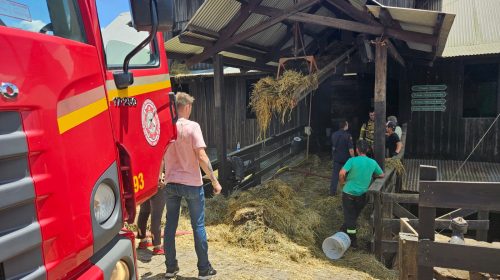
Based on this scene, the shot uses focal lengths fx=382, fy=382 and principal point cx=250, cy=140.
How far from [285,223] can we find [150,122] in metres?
3.61

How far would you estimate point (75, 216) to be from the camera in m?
1.61

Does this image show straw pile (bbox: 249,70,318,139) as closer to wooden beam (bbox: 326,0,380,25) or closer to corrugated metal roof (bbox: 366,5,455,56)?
wooden beam (bbox: 326,0,380,25)

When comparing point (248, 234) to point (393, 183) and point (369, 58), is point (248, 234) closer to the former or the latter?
point (393, 183)

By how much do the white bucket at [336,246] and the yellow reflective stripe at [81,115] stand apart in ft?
14.2

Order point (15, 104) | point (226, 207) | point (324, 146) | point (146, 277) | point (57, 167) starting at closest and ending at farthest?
point (15, 104), point (57, 167), point (146, 277), point (226, 207), point (324, 146)

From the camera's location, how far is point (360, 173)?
5.78m

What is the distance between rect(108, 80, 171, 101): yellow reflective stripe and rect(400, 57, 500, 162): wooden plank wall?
900 cm

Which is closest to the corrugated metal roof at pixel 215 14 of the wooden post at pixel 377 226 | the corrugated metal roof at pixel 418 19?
the corrugated metal roof at pixel 418 19

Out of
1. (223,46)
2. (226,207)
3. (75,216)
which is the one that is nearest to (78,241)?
(75,216)

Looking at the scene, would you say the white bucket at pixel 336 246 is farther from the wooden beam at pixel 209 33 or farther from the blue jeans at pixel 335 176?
the wooden beam at pixel 209 33

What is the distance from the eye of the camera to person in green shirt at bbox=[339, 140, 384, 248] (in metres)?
5.79

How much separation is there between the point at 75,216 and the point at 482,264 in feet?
8.49

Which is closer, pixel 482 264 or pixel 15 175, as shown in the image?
pixel 15 175

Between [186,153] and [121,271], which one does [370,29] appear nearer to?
[186,153]
